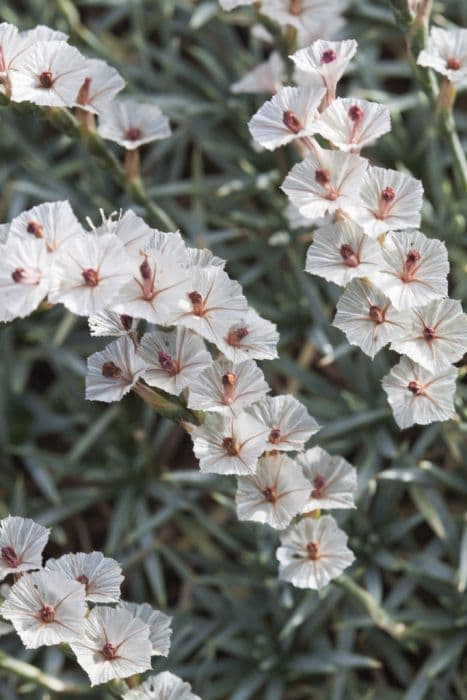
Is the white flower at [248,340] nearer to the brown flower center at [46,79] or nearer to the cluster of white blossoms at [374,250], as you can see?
the cluster of white blossoms at [374,250]

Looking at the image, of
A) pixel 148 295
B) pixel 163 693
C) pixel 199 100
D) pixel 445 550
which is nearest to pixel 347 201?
pixel 148 295

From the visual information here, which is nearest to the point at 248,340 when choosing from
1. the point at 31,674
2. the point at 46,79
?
the point at 46,79

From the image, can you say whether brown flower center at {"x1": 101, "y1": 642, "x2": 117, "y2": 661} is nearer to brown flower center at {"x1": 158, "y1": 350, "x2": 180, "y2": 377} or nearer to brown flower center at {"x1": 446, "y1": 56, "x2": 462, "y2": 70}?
brown flower center at {"x1": 158, "y1": 350, "x2": 180, "y2": 377}

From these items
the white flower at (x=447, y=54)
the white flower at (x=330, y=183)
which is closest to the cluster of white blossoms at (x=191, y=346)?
the white flower at (x=330, y=183)

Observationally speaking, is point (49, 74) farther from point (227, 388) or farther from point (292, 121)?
point (227, 388)

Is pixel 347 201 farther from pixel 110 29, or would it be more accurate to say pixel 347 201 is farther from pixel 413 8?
pixel 110 29

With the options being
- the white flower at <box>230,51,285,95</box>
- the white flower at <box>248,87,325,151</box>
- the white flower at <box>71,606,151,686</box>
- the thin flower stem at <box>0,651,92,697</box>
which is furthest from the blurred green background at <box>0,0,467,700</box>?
the white flower at <box>248,87,325,151</box>
